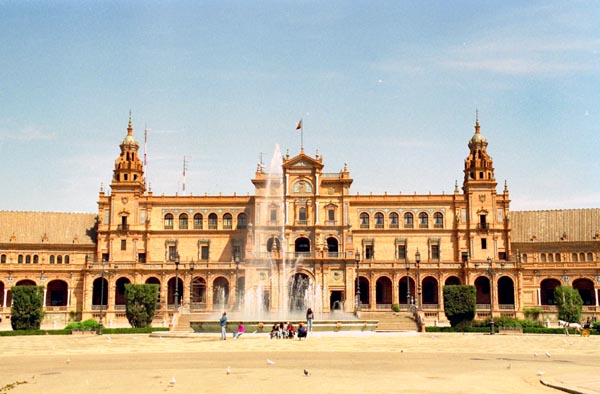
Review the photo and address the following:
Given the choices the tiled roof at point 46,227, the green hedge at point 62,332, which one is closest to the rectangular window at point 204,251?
the tiled roof at point 46,227

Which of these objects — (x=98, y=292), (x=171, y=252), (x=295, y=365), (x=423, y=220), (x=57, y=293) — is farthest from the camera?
(x=57, y=293)

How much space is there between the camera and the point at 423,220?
89.2 metres

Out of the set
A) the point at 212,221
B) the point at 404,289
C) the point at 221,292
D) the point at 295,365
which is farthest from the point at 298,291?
the point at 295,365

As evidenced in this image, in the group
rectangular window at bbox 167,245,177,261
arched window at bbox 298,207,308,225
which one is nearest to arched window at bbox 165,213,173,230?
rectangular window at bbox 167,245,177,261

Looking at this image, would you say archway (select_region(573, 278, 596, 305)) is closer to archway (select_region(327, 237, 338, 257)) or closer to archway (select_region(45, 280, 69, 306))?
archway (select_region(327, 237, 338, 257))

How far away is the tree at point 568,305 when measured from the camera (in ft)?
219

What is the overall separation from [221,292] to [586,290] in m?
42.9

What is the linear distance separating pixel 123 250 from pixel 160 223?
18.0 ft

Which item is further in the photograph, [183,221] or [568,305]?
[183,221]

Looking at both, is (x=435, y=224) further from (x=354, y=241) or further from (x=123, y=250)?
(x=123, y=250)

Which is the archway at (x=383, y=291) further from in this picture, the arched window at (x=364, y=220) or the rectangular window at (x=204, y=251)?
the rectangular window at (x=204, y=251)

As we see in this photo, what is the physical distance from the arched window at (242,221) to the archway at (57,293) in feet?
73.2

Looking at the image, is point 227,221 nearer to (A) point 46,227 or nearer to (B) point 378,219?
(B) point 378,219

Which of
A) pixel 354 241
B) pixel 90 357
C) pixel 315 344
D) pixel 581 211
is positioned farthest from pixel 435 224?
pixel 90 357
